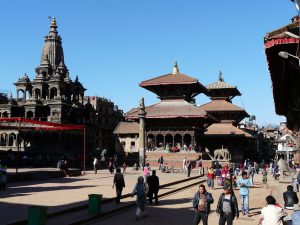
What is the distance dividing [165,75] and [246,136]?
49.2ft

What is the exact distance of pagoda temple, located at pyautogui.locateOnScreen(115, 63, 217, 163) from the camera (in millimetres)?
48844

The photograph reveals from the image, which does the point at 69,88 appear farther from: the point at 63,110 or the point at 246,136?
the point at 246,136

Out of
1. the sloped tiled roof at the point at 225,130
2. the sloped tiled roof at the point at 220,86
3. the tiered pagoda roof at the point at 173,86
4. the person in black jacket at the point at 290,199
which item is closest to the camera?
the person in black jacket at the point at 290,199

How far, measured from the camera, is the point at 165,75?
183ft

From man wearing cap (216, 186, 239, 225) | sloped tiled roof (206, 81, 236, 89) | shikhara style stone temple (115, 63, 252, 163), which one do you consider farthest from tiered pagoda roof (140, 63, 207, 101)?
man wearing cap (216, 186, 239, 225)

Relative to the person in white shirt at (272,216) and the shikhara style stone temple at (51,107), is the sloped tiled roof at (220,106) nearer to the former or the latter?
the shikhara style stone temple at (51,107)

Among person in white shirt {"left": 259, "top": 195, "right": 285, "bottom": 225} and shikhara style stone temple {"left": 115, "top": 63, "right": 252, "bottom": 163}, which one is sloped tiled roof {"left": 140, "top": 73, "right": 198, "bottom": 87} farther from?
person in white shirt {"left": 259, "top": 195, "right": 285, "bottom": 225}

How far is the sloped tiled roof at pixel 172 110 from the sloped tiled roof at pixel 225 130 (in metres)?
9.69

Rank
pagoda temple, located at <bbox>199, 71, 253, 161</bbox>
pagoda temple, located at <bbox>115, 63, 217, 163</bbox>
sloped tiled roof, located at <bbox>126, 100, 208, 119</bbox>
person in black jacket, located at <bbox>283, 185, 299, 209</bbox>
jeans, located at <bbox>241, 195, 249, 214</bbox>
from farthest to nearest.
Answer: pagoda temple, located at <bbox>199, 71, 253, 161</bbox> → pagoda temple, located at <bbox>115, 63, 217, 163</bbox> → sloped tiled roof, located at <bbox>126, 100, 208, 119</bbox> → jeans, located at <bbox>241, 195, 249, 214</bbox> → person in black jacket, located at <bbox>283, 185, 299, 209</bbox>

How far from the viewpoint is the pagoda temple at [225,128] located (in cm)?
5919

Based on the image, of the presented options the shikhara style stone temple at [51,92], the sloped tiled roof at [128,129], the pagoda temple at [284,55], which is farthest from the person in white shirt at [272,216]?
the sloped tiled roof at [128,129]

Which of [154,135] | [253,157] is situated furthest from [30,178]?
[253,157]

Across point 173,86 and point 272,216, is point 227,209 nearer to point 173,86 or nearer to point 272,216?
point 272,216

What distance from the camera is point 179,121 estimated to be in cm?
4978
